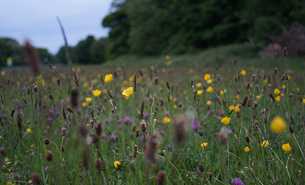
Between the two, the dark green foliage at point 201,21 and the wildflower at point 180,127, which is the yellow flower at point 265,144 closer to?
the wildflower at point 180,127

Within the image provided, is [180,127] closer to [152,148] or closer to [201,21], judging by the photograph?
[152,148]

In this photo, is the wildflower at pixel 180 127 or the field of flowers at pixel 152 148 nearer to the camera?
the wildflower at pixel 180 127

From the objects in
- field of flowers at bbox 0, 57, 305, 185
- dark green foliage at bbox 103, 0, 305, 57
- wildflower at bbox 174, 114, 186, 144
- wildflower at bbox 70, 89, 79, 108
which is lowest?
field of flowers at bbox 0, 57, 305, 185

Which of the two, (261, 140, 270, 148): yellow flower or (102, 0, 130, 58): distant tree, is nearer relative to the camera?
(261, 140, 270, 148): yellow flower

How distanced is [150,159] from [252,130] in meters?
1.42

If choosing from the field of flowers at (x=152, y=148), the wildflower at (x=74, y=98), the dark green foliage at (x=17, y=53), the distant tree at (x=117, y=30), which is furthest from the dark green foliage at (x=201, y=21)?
the wildflower at (x=74, y=98)

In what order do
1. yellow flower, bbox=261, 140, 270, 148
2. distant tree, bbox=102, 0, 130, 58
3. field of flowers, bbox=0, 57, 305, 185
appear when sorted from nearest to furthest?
1. field of flowers, bbox=0, 57, 305, 185
2. yellow flower, bbox=261, 140, 270, 148
3. distant tree, bbox=102, 0, 130, 58

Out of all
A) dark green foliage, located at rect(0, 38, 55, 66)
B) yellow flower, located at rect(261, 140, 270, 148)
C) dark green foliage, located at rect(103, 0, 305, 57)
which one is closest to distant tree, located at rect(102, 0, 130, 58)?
dark green foliage, located at rect(103, 0, 305, 57)

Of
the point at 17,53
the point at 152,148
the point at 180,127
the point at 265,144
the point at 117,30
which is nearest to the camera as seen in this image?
the point at 180,127

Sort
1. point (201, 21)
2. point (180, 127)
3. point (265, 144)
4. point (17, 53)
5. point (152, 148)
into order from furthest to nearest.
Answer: point (201, 21) < point (265, 144) < point (17, 53) < point (152, 148) < point (180, 127)

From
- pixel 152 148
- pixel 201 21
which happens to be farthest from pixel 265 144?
pixel 201 21

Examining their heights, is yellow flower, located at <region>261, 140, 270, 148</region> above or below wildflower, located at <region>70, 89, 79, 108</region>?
below

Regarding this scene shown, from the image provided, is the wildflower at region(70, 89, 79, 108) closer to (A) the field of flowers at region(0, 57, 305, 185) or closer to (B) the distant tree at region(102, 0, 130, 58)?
(A) the field of flowers at region(0, 57, 305, 185)

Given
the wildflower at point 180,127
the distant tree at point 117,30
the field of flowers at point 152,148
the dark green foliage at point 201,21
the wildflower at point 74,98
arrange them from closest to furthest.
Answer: the wildflower at point 180,127
the wildflower at point 74,98
the field of flowers at point 152,148
the dark green foliage at point 201,21
the distant tree at point 117,30
